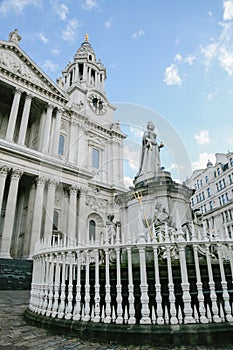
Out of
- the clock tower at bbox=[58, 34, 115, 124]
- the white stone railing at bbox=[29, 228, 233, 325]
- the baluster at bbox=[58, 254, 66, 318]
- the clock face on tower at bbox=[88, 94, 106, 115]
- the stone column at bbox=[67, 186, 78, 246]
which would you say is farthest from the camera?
the clock face on tower at bbox=[88, 94, 106, 115]

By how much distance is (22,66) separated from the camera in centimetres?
2755

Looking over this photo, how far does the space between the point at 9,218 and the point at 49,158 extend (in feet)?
22.8

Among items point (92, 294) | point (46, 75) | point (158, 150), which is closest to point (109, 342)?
point (92, 294)

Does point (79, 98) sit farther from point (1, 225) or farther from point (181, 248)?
point (181, 248)

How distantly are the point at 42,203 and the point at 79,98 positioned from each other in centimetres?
2139

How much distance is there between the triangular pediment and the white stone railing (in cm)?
2674

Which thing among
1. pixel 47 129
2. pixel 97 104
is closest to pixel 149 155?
pixel 47 129

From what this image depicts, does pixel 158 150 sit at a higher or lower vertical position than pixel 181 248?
higher

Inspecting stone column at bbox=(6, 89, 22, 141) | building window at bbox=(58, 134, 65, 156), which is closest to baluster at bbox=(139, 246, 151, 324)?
stone column at bbox=(6, 89, 22, 141)

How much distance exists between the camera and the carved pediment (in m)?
26.4

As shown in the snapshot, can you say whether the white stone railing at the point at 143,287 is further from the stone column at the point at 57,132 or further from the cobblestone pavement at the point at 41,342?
the stone column at the point at 57,132

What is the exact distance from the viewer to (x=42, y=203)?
21984 millimetres

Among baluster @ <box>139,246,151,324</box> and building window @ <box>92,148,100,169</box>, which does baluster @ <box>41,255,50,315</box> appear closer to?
baluster @ <box>139,246,151,324</box>

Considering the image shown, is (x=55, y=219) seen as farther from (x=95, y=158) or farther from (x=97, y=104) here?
(x=97, y=104)
